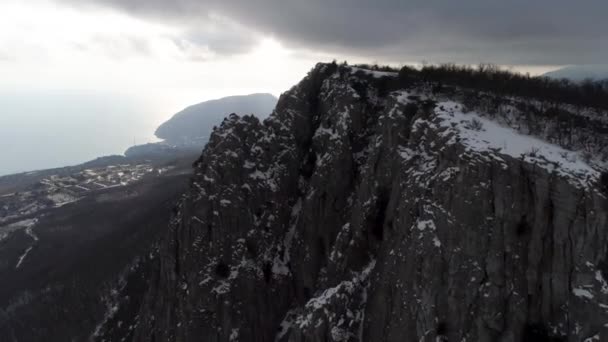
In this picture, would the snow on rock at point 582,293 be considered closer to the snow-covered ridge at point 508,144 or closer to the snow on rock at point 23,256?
the snow-covered ridge at point 508,144

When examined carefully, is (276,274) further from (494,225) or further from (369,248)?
(494,225)

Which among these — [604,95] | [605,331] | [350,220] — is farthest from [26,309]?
[604,95]

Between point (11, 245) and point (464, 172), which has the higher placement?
point (464, 172)

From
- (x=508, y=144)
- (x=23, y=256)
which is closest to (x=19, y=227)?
(x=23, y=256)

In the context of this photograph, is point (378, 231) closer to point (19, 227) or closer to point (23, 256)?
point (23, 256)

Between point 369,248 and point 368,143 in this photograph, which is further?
point 368,143

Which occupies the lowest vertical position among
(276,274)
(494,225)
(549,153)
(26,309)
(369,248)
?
(26,309)

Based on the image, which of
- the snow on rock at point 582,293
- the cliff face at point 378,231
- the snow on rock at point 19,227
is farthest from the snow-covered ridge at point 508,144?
the snow on rock at point 19,227
